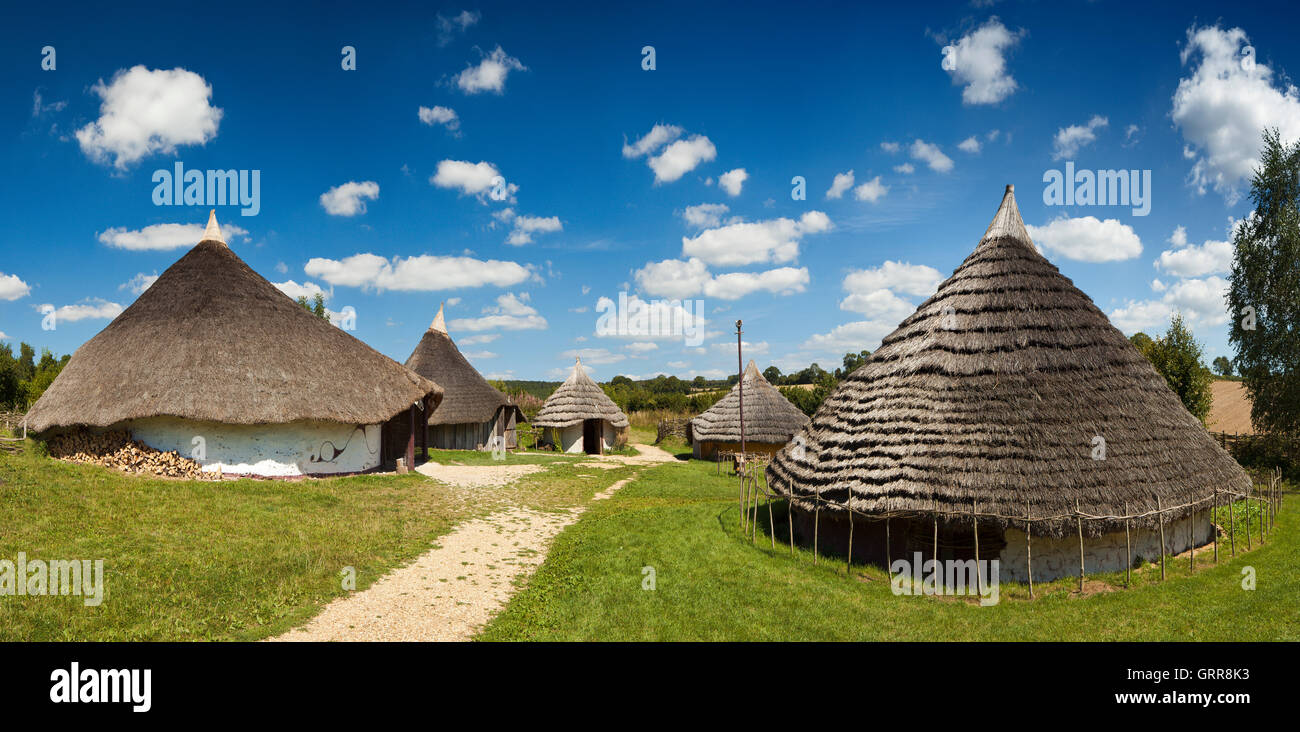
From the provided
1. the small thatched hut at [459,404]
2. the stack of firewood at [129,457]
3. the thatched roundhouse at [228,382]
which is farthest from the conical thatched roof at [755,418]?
the stack of firewood at [129,457]

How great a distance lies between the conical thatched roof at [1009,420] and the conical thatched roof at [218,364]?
14.4 metres

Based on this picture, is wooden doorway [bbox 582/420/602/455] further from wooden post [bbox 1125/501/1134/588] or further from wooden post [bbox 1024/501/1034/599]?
wooden post [bbox 1125/501/1134/588]

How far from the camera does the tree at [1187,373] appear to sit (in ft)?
95.5

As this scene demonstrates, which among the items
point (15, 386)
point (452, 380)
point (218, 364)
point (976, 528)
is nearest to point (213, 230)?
point (218, 364)

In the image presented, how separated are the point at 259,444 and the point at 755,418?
65.5ft

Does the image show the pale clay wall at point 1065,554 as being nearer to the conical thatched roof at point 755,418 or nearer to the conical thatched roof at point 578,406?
the conical thatched roof at point 755,418

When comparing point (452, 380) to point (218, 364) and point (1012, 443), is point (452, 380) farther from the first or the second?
point (1012, 443)

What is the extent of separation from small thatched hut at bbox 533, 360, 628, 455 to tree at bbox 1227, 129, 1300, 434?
93.5ft

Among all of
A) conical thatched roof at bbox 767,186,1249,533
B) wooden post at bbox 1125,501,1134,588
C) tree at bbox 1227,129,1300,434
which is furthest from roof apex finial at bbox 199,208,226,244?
tree at bbox 1227,129,1300,434

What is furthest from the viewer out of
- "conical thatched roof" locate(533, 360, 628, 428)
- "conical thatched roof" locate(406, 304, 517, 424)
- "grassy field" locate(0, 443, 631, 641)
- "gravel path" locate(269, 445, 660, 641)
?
"conical thatched roof" locate(533, 360, 628, 428)

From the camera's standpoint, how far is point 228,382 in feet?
56.1

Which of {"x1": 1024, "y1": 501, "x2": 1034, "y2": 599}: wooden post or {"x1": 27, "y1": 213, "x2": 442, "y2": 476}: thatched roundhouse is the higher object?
{"x1": 27, "y1": 213, "x2": 442, "y2": 476}: thatched roundhouse

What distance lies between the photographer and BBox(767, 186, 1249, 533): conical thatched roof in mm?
9930
